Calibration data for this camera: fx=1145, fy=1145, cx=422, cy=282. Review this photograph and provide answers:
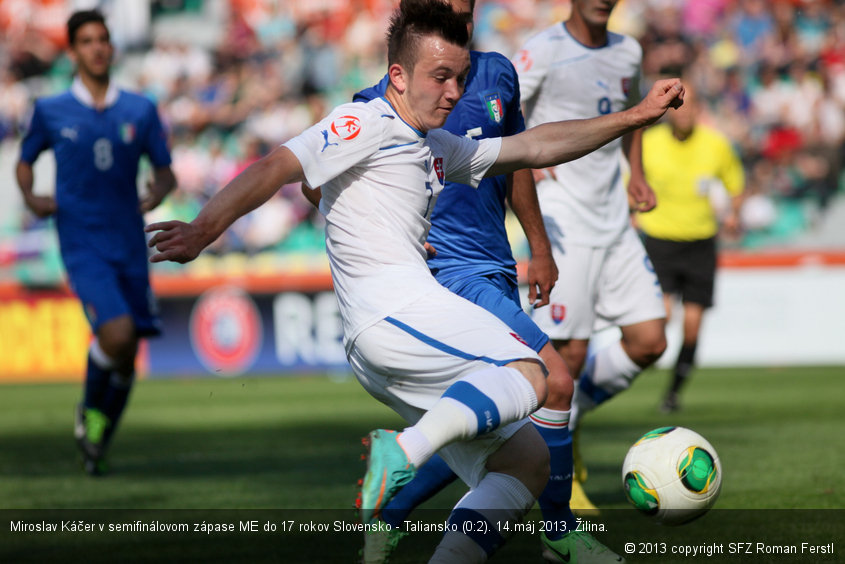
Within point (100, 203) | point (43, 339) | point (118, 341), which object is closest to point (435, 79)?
point (118, 341)

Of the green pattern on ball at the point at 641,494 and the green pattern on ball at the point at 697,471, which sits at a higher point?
the green pattern on ball at the point at 697,471

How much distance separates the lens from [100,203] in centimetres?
784

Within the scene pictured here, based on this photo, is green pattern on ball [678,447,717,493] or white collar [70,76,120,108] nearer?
green pattern on ball [678,447,717,493]

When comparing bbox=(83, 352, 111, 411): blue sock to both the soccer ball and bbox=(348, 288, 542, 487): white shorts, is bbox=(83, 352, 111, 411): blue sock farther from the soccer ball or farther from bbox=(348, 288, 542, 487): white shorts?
bbox=(348, 288, 542, 487): white shorts

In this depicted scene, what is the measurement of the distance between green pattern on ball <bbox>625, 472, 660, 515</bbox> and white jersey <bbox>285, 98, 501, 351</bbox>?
144 centimetres

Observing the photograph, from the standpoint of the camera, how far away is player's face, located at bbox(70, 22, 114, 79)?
7660 mm

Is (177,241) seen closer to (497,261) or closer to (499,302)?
(499,302)

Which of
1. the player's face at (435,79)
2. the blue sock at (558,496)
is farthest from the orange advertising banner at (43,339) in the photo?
the player's face at (435,79)

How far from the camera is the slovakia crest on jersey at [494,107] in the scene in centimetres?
492

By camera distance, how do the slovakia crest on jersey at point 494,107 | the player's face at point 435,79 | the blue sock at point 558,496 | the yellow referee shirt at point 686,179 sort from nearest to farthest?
the player's face at point 435,79 < the blue sock at point 558,496 < the slovakia crest on jersey at point 494,107 < the yellow referee shirt at point 686,179

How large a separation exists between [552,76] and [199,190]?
15.0 m

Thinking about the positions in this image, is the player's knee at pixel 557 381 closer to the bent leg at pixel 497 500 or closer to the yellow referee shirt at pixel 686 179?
the bent leg at pixel 497 500

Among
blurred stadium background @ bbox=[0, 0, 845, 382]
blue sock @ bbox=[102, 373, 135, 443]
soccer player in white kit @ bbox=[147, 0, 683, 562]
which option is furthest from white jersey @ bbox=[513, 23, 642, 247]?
blurred stadium background @ bbox=[0, 0, 845, 382]

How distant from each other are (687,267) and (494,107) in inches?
259
